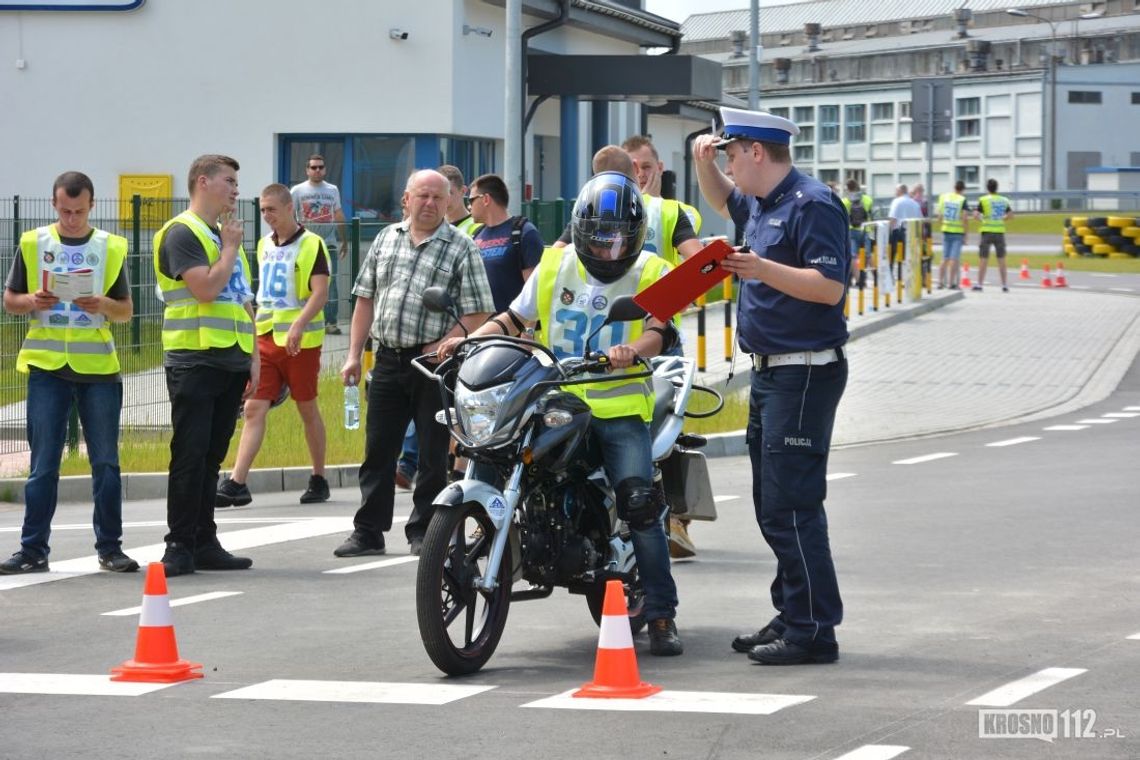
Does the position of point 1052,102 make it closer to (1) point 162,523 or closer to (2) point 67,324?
(1) point 162,523

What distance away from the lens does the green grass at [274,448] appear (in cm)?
1455

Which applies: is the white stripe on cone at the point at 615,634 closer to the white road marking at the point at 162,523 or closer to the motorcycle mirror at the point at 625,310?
the motorcycle mirror at the point at 625,310

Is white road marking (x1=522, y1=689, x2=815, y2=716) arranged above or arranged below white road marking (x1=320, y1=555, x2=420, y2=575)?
above

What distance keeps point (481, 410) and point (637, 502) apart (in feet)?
2.49

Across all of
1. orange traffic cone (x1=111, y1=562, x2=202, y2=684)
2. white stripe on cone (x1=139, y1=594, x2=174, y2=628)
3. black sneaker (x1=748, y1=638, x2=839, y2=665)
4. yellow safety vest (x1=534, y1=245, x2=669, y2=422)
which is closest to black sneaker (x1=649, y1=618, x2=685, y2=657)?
black sneaker (x1=748, y1=638, x2=839, y2=665)

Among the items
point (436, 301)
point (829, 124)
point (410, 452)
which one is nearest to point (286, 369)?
point (410, 452)

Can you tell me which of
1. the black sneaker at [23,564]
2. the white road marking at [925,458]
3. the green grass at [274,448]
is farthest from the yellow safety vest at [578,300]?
the white road marking at [925,458]

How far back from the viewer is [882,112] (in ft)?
301

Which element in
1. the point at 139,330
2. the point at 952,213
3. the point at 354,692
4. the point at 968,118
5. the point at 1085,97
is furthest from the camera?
the point at 1085,97

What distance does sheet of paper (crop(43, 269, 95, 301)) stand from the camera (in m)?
10.1

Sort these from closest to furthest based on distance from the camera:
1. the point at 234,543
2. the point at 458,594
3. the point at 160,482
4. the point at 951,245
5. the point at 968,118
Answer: the point at 458,594 < the point at 234,543 < the point at 160,482 < the point at 951,245 < the point at 968,118

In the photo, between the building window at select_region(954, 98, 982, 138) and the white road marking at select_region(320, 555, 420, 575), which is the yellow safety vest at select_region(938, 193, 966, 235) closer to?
the white road marking at select_region(320, 555, 420, 575)

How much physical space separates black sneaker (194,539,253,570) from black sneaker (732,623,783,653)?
3.41m

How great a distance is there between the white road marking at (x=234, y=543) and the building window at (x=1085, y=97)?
82234mm
